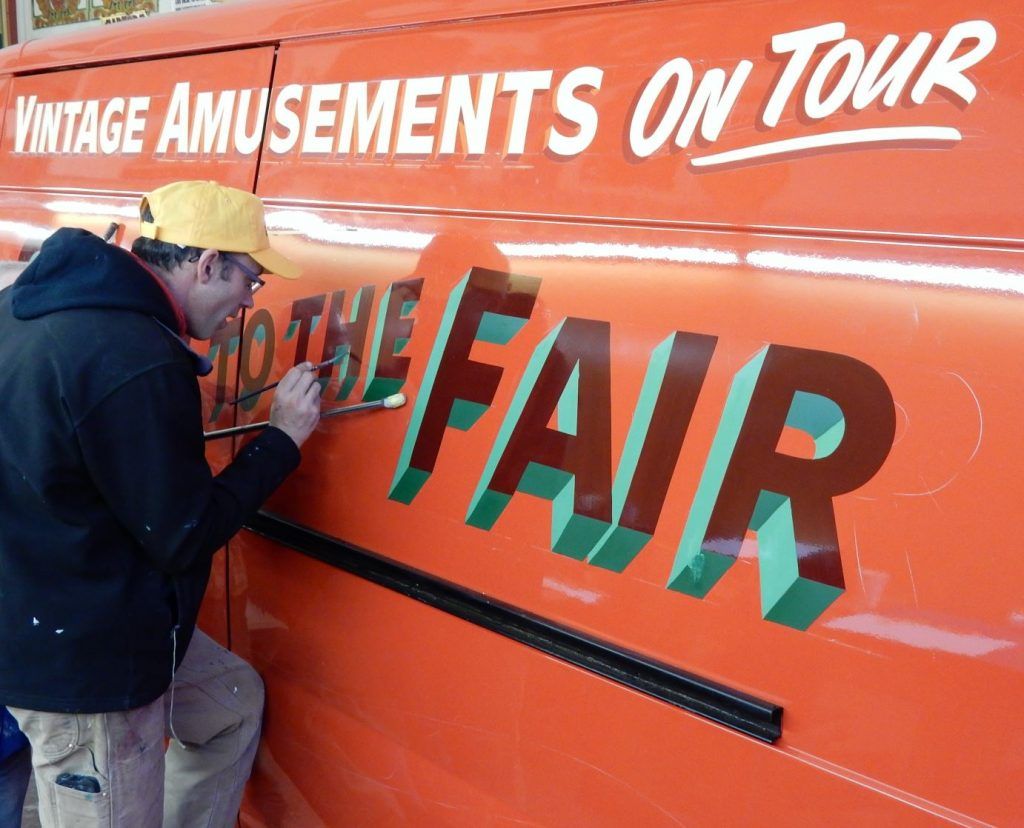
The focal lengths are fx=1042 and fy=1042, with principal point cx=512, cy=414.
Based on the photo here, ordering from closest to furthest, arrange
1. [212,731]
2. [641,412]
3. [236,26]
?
[641,412] < [212,731] < [236,26]

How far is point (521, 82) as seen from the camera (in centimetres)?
175

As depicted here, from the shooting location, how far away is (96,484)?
173cm

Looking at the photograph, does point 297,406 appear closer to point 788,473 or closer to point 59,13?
point 788,473

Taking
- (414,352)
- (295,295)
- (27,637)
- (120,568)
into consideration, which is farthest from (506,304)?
(27,637)

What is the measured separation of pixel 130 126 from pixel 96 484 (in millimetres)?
1263

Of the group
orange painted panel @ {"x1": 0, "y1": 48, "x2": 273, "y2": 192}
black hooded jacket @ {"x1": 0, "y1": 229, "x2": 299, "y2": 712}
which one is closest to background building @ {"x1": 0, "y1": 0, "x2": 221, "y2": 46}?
orange painted panel @ {"x1": 0, "y1": 48, "x2": 273, "y2": 192}

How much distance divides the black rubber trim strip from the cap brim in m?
0.51

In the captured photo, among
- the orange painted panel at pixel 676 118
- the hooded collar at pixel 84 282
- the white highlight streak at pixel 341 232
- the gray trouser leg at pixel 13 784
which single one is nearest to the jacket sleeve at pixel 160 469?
the hooded collar at pixel 84 282

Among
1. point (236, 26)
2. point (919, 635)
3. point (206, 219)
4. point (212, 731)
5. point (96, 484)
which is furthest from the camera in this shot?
point (236, 26)

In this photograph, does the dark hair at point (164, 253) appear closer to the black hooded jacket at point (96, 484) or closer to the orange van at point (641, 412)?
the black hooded jacket at point (96, 484)

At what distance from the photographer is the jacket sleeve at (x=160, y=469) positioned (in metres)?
1.69

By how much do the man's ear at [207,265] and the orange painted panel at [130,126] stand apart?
1.32ft

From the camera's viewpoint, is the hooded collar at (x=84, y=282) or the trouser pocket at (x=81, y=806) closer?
the hooded collar at (x=84, y=282)

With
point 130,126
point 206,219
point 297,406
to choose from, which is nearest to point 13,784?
point 297,406
